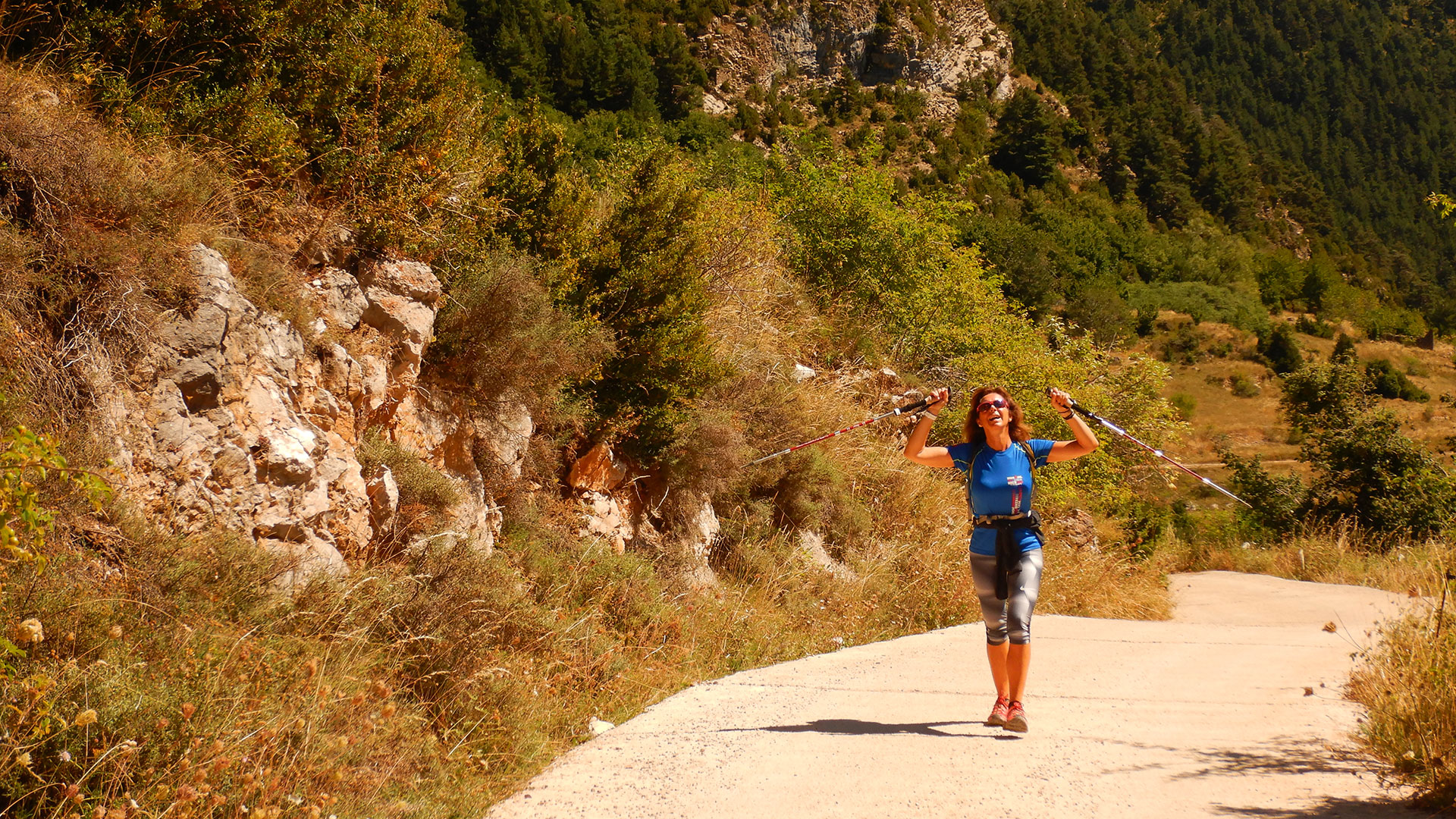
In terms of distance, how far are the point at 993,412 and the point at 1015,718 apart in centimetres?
179

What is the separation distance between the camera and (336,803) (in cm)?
397

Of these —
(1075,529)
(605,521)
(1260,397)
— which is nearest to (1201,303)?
(1260,397)

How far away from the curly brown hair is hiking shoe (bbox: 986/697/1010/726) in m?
1.55

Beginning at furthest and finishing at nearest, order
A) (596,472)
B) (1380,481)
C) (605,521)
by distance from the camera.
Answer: (1380,481) → (596,472) → (605,521)

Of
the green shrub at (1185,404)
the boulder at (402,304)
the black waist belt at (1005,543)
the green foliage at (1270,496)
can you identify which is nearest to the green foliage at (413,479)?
the boulder at (402,304)

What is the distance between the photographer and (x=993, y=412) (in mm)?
5852

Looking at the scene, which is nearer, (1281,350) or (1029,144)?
(1281,350)

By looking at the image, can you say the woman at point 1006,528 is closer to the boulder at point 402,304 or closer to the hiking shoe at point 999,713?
the hiking shoe at point 999,713

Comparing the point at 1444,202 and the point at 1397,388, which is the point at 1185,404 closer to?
the point at 1397,388

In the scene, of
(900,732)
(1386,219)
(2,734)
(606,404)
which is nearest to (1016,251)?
(606,404)

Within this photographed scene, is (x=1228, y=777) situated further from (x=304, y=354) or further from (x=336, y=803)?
(x=304, y=354)

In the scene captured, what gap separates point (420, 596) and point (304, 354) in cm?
189

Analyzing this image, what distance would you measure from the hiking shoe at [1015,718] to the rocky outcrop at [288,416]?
3.87 meters

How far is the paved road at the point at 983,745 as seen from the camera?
434 cm
